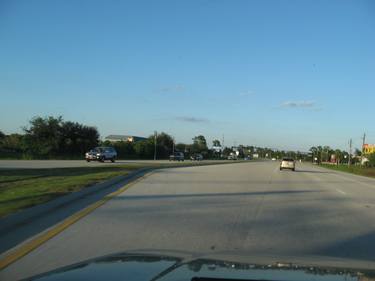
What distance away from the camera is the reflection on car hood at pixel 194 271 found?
419cm

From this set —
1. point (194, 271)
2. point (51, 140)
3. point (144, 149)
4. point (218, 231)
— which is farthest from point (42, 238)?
point (144, 149)

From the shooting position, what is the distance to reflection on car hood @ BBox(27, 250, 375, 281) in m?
4.19

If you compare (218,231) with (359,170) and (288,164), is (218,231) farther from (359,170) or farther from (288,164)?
(359,170)

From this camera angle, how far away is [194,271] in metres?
4.29

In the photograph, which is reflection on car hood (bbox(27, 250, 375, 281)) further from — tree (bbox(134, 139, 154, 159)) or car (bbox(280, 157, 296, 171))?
tree (bbox(134, 139, 154, 159))

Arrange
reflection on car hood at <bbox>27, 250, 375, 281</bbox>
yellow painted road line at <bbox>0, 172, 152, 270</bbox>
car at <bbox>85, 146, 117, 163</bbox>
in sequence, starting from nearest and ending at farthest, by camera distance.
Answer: reflection on car hood at <bbox>27, 250, 375, 281</bbox> → yellow painted road line at <bbox>0, 172, 152, 270</bbox> → car at <bbox>85, 146, 117, 163</bbox>

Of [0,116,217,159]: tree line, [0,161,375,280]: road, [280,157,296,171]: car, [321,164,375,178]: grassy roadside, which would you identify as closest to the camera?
[0,161,375,280]: road

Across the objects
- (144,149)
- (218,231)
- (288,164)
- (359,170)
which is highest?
(144,149)

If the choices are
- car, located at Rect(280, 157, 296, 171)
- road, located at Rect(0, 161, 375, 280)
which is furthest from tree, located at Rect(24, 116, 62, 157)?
road, located at Rect(0, 161, 375, 280)

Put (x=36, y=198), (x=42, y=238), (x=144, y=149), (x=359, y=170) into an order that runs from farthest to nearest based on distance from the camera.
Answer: (x=144, y=149) → (x=359, y=170) → (x=36, y=198) → (x=42, y=238)

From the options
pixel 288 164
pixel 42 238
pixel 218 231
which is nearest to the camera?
pixel 42 238

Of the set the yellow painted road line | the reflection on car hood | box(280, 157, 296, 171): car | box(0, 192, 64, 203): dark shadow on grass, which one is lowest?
the yellow painted road line

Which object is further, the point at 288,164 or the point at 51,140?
the point at 51,140

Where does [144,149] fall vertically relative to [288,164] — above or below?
above
